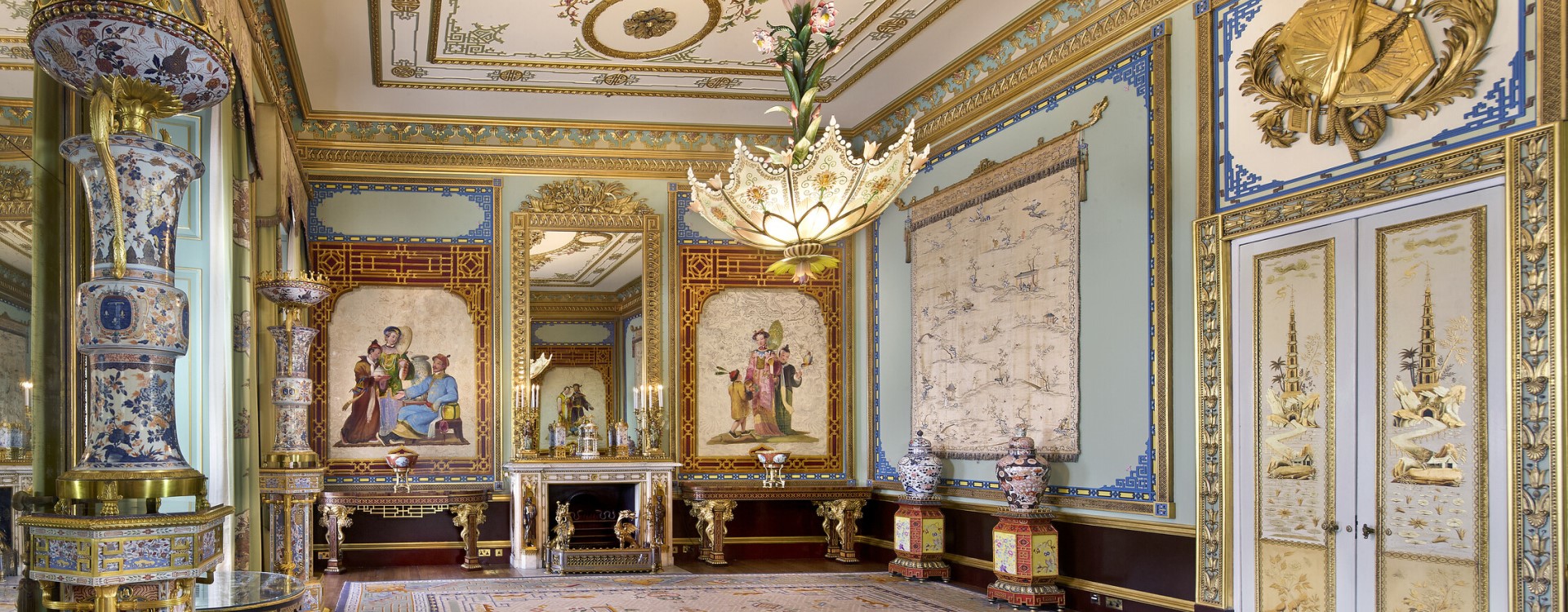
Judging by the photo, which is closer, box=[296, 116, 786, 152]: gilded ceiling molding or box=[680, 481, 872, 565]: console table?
box=[680, 481, 872, 565]: console table

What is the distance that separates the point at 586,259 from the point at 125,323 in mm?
8061

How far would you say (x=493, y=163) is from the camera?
11.6 meters

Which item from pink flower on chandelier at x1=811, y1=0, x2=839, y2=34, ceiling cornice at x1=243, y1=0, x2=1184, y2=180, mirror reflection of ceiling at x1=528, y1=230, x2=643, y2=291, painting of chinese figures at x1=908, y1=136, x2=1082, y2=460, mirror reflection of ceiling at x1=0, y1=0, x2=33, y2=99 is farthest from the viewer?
mirror reflection of ceiling at x1=528, y1=230, x2=643, y2=291

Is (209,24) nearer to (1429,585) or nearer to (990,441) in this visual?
(1429,585)

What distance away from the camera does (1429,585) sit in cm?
551

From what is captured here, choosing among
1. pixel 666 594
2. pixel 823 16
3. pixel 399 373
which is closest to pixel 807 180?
pixel 823 16

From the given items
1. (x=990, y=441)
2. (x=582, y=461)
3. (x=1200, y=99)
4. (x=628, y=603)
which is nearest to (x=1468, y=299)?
(x=1200, y=99)

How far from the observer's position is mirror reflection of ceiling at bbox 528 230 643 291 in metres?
11.6

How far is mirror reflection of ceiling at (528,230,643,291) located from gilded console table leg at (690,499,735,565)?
2.21 m

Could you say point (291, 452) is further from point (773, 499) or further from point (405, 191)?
point (773, 499)

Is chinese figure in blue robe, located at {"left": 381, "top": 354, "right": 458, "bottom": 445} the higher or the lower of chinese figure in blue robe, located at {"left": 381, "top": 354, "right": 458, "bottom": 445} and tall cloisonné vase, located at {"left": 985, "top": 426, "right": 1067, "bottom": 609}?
the higher

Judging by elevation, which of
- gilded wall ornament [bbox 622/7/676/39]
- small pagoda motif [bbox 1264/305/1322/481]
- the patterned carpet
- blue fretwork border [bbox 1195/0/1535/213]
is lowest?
the patterned carpet

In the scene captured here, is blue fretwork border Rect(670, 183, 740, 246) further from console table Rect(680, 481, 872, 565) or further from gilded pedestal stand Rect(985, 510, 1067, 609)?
gilded pedestal stand Rect(985, 510, 1067, 609)

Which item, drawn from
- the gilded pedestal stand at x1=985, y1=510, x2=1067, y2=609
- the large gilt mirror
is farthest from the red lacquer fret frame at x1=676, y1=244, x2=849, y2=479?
the gilded pedestal stand at x1=985, y1=510, x2=1067, y2=609
